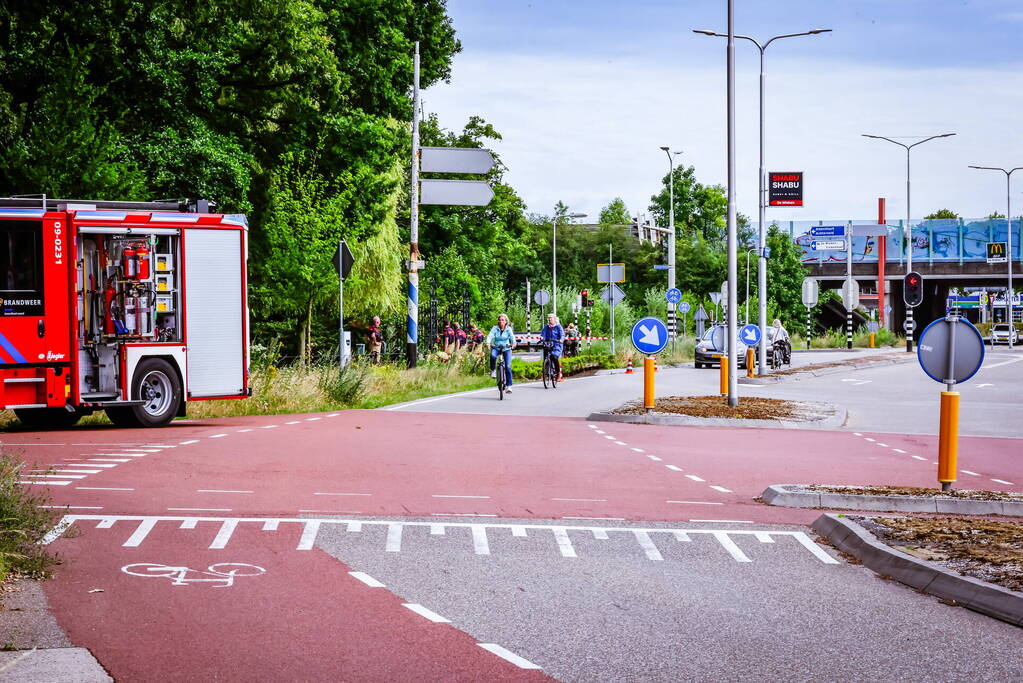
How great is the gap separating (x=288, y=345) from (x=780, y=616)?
3359cm

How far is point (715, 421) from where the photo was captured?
70.5ft

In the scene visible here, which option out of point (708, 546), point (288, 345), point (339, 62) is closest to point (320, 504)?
point (708, 546)

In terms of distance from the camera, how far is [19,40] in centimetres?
2522

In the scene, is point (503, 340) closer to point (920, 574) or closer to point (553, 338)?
point (553, 338)

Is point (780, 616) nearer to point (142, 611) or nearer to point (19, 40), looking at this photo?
point (142, 611)

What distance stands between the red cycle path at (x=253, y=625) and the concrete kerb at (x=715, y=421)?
13309 millimetres

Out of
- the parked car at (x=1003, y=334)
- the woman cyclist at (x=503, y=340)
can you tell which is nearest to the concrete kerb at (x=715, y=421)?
the woman cyclist at (x=503, y=340)

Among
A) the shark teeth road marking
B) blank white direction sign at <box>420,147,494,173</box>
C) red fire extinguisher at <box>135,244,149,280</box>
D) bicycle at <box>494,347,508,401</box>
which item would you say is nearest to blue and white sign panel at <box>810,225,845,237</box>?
bicycle at <box>494,347,508,401</box>

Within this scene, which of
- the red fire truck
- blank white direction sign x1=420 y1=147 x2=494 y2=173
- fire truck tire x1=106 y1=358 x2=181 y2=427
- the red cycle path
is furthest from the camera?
blank white direction sign x1=420 y1=147 x2=494 y2=173

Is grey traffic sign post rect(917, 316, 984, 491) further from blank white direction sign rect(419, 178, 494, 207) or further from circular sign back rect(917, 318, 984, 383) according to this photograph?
blank white direction sign rect(419, 178, 494, 207)

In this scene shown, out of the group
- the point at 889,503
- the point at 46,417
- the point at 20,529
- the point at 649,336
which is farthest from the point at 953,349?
the point at 46,417

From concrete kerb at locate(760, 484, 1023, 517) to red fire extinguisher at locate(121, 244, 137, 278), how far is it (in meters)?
10.2

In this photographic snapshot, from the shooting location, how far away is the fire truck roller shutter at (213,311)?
19.0 metres

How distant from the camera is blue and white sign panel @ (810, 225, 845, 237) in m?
86.7
